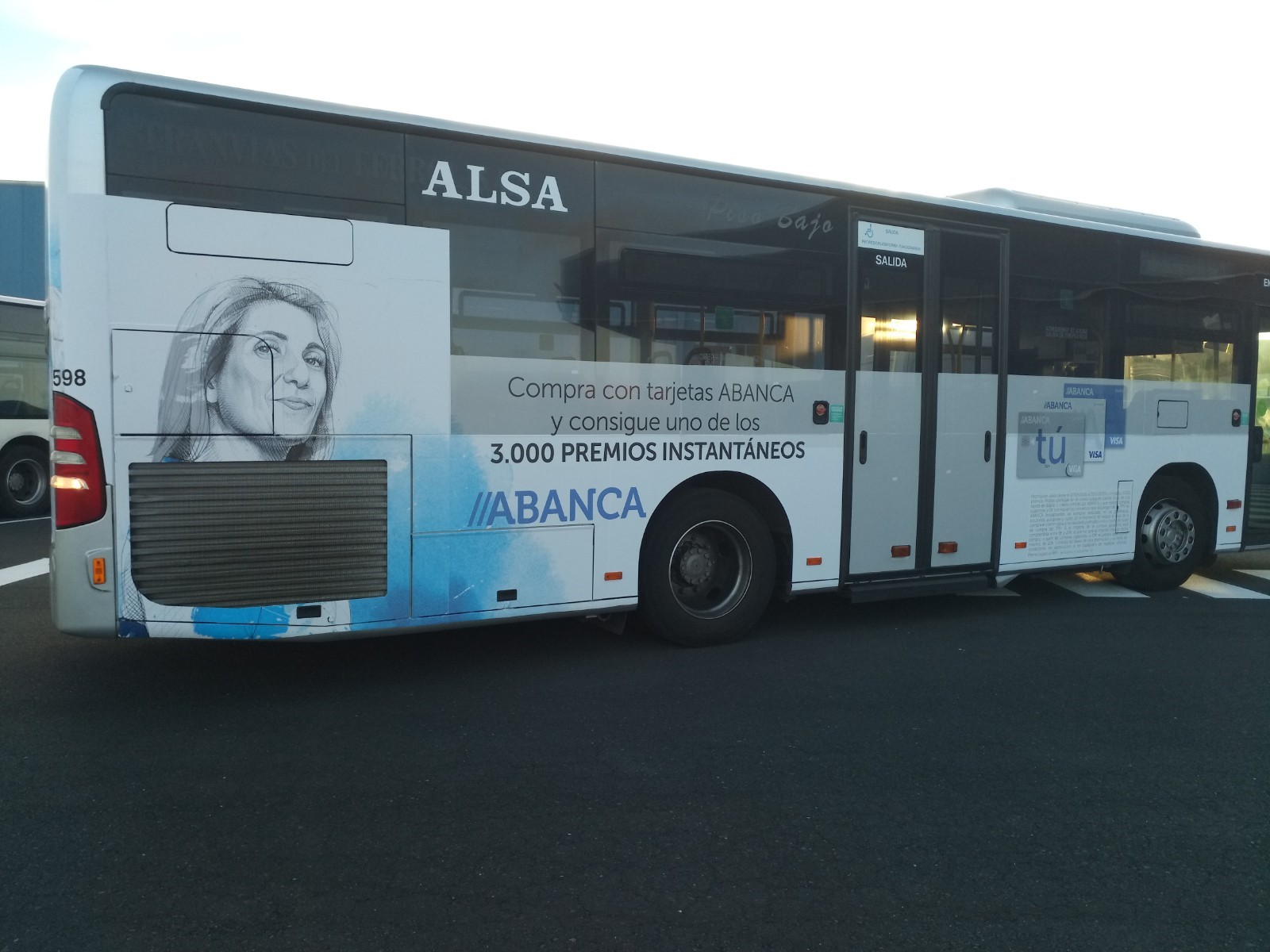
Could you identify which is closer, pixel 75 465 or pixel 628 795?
pixel 628 795

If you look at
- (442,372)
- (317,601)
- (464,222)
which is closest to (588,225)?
(464,222)

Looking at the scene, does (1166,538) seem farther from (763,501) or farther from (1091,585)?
(763,501)

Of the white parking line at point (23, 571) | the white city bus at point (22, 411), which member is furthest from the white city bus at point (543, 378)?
the white city bus at point (22, 411)

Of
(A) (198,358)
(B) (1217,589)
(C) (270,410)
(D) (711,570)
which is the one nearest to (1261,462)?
(B) (1217,589)

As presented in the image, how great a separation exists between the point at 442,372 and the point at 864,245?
3186 millimetres

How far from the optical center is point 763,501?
689 cm

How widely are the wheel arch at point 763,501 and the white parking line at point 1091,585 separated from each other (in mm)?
3419

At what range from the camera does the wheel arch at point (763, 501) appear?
6.68m

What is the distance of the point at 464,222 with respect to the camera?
572 cm

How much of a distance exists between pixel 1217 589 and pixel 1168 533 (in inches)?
38.8

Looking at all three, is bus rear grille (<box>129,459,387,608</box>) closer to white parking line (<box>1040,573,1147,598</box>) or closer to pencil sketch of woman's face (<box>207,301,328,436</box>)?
pencil sketch of woman's face (<box>207,301,328,436</box>)

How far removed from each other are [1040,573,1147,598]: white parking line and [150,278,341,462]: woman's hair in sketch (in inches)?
281

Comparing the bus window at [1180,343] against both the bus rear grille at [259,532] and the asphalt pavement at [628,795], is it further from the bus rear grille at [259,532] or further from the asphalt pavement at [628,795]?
the bus rear grille at [259,532]

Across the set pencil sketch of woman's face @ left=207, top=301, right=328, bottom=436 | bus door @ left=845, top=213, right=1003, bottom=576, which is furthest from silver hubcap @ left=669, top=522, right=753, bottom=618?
pencil sketch of woman's face @ left=207, top=301, right=328, bottom=436
